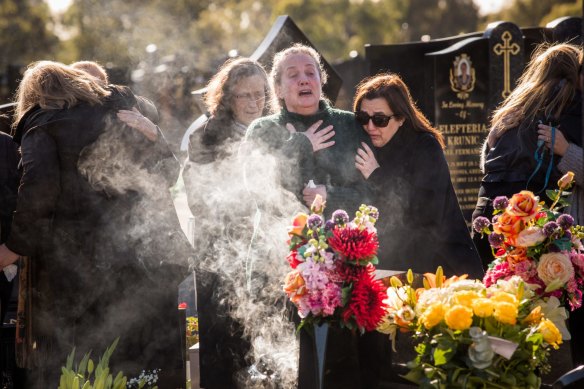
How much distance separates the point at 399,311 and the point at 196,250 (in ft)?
8.90

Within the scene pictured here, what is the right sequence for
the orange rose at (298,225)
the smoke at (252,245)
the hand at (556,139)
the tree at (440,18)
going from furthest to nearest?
the tree at (440,18)
the hand at (556,139)
the smoke at (252,245)
the orange rose at (298,225)

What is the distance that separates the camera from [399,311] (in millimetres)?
3654

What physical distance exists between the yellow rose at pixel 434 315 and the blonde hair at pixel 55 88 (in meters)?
2.50

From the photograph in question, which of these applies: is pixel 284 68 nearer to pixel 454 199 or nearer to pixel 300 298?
pixel 454 199

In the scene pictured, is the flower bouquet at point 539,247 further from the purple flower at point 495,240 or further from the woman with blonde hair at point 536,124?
the woman with blonde hair at point 536,124

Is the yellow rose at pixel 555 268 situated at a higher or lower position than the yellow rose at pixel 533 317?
higher

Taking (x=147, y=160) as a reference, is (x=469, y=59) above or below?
above

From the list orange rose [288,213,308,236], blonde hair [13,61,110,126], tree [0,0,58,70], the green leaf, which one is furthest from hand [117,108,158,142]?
tree [0,0,58,70]

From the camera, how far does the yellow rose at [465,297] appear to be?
3.32 m

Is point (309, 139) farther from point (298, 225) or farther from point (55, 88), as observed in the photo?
point (55, 88)

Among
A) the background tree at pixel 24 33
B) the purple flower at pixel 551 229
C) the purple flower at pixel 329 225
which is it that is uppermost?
the background tree at pixel 24 33

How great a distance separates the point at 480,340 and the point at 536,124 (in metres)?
2.66

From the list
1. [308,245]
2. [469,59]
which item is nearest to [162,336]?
[308,245]

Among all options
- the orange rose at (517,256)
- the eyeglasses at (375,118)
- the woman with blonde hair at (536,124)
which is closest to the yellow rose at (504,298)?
the orange rose at (517,256)
